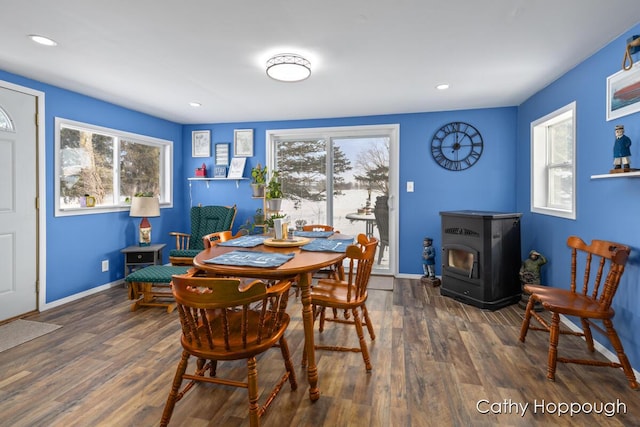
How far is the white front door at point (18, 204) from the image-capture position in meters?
3.01

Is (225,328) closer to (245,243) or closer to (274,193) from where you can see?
(245,243)

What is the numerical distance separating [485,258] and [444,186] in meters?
1.36

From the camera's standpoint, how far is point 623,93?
227cm

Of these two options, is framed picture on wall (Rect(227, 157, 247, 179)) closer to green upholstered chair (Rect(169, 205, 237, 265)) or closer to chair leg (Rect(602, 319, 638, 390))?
green upholstered chair (Rect(169, 205, 237, 265))

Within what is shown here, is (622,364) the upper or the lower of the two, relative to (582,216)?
lower

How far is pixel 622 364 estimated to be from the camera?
2053 millimetres

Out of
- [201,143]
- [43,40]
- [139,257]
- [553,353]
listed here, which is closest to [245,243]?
[43,40]

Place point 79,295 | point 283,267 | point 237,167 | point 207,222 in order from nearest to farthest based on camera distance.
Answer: point 283,267 < point 79,295 < point 207,222 < point 237,167

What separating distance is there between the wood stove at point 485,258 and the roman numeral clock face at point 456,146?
0.98 meters

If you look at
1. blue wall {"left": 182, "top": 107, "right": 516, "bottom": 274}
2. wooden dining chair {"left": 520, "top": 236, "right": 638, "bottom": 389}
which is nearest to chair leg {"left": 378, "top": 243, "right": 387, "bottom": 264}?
blue wall {"left": 182, "top": 107, "right": 516, "bottom": 274}

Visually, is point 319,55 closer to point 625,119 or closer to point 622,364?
point 625,119

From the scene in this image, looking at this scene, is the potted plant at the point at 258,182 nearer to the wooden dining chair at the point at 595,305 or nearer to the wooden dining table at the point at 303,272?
the wooden dining table at the point at 303,272

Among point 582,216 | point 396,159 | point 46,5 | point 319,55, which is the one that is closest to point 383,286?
point 396,159

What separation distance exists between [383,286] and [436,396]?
2.27 metres
